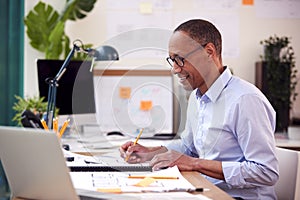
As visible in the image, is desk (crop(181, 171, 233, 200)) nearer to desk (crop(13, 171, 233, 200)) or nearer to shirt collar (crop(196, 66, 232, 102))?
desk (crop(13, 171, 233, 200))

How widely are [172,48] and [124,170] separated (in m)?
0.44

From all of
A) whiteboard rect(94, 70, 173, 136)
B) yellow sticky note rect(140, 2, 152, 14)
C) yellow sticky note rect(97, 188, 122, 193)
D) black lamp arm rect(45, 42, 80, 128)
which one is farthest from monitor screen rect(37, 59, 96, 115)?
yellow sticky note rect(97, 188, 122, 193)

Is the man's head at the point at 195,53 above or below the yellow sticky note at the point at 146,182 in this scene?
above

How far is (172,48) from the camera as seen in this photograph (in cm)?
203

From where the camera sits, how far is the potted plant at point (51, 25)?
3871 mm

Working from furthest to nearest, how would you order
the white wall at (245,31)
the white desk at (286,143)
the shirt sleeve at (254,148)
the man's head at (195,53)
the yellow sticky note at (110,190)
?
the white wall at (245,31) < the white desk at (286,143) < the man's head at (195,53) < the shirt sleeve at (254,148) < the yellow sticky note at (110,190)

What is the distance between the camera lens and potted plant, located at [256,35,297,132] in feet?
13.0

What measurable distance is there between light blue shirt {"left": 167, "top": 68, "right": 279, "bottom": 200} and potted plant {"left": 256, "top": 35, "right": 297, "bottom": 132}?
1.83m

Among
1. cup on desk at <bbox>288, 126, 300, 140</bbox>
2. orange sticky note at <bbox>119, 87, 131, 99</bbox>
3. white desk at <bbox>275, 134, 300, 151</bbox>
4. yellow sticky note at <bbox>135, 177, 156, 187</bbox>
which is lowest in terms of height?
white desk at <bbox>275, 134, 300, 151</bbox>

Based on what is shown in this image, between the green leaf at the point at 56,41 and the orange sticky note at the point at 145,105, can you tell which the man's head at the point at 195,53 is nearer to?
the orange sticky note at the point at 145,105

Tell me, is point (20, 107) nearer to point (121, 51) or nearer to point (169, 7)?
point (121, 51)

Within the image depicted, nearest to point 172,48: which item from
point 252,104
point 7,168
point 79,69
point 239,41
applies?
point 252,104

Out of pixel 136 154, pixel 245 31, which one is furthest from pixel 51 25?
pixel 136 154

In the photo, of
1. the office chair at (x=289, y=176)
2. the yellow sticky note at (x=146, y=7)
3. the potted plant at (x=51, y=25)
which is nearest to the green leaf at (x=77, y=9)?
the potted plant at (x=51, y=25)
